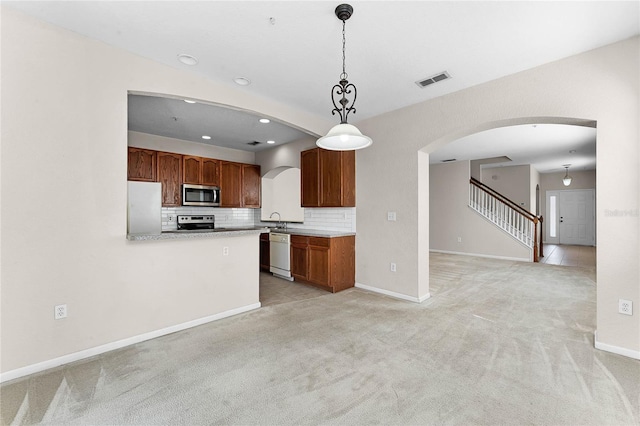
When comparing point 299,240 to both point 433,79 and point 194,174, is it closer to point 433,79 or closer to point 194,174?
point 194,174

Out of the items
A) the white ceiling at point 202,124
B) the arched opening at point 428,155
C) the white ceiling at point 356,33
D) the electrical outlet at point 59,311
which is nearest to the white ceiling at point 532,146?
the arched opening at point 428,155

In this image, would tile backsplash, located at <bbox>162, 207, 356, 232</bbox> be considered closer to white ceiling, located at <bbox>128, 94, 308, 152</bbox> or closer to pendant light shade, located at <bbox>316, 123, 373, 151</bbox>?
white ceiling, located at <bbox>128, 94, 308, 152</bbox>

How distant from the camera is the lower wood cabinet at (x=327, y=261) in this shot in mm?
4316

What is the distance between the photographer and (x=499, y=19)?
2150 mm

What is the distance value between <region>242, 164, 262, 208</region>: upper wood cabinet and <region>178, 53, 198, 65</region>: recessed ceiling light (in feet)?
11.7

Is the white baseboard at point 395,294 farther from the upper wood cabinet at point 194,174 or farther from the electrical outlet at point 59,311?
the electrical outlet at point 59,311

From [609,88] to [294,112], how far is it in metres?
3.35

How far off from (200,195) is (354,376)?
183 inches

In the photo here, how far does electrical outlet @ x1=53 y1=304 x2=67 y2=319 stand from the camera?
7.39ft

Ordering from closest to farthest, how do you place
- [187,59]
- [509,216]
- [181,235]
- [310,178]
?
[187,59]
[181,235]
[310,178]
[509,216]

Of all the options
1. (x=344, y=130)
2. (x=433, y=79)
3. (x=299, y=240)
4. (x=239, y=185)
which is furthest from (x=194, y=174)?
(x=433, y=79)

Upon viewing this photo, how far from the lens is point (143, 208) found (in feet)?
9.98

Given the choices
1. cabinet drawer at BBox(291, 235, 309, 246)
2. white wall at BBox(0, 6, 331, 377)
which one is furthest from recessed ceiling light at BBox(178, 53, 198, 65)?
cabinet drawer at BBox(291, 235, 309, 246)

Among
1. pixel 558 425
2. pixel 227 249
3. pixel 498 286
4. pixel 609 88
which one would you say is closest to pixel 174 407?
pixel 227 249
